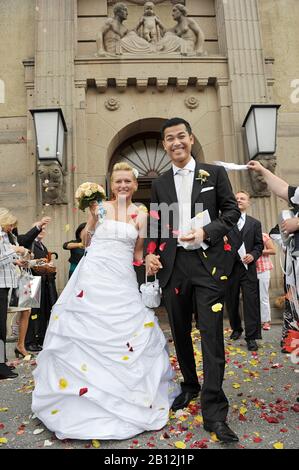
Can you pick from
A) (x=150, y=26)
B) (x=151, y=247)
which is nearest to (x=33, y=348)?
(x=151, y=247)

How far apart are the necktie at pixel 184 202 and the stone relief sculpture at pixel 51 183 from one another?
4.87 metres

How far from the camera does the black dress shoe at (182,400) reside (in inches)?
136

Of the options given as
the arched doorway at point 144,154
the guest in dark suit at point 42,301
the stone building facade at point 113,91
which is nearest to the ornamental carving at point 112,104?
the stone building facade at point 113,91

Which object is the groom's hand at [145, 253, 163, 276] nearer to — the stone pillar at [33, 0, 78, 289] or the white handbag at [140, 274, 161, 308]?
the white handbag at [140, 274, 161, 308]

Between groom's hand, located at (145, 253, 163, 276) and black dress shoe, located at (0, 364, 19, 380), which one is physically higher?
groom's hand, located at (145, 253, 163, 276)

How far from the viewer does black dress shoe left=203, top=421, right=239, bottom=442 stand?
2832 mm

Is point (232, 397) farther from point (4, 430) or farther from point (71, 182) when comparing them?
point (71, 182)

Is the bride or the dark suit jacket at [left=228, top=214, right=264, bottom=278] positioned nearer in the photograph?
the bride

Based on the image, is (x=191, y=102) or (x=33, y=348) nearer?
(x=33, y=348)

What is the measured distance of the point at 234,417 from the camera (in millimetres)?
3379

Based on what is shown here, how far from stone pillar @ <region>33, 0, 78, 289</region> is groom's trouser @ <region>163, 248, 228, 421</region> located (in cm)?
501

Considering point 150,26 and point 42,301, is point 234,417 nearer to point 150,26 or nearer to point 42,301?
point 42,301

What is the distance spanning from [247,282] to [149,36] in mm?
6167

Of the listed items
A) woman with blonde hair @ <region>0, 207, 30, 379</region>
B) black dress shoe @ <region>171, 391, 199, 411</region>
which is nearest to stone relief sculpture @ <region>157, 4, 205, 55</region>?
woman with blonde hair @ <region>0, 207, 30, 379</region>
